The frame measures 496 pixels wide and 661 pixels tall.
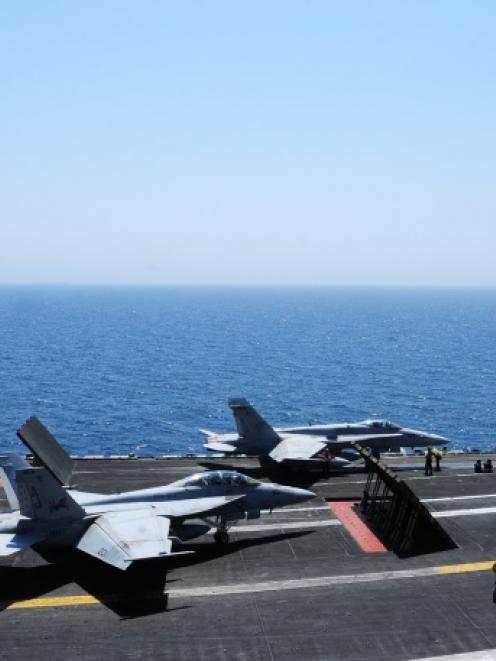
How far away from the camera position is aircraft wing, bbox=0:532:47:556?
88.4 ft

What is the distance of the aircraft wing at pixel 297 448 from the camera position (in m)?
46.1

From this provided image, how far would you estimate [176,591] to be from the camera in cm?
2709

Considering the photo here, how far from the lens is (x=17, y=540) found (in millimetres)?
27875

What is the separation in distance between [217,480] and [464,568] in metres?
11.6

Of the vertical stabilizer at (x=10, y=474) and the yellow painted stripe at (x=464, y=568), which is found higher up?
the vertical stabilizer at (x=10, y=474)

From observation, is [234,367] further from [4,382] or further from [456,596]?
[456,596]

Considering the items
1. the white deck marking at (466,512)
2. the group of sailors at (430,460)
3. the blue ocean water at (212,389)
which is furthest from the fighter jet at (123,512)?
the blue ocean water at (212,389)

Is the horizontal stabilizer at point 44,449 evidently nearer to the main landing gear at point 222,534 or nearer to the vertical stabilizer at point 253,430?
the main landing gear at point 222,534

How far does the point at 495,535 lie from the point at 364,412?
63.9 m

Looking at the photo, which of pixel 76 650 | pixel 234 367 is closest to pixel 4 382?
pixel 234 367

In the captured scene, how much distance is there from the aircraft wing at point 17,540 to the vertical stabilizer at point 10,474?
9.03 feet

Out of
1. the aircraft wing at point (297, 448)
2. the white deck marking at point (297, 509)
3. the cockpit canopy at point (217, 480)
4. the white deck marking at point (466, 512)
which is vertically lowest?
the white deck marking at point (297, 509)

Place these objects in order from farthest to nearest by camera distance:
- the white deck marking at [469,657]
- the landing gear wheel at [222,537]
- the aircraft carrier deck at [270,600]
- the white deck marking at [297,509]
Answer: the white deck marking at [297,509] < the landing gear wheel at [222,537] < the aircraft carrier deck at [270,600] < the white deck marking at [469,657]

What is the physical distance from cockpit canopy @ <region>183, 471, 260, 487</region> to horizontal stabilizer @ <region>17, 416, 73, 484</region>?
263 inches
